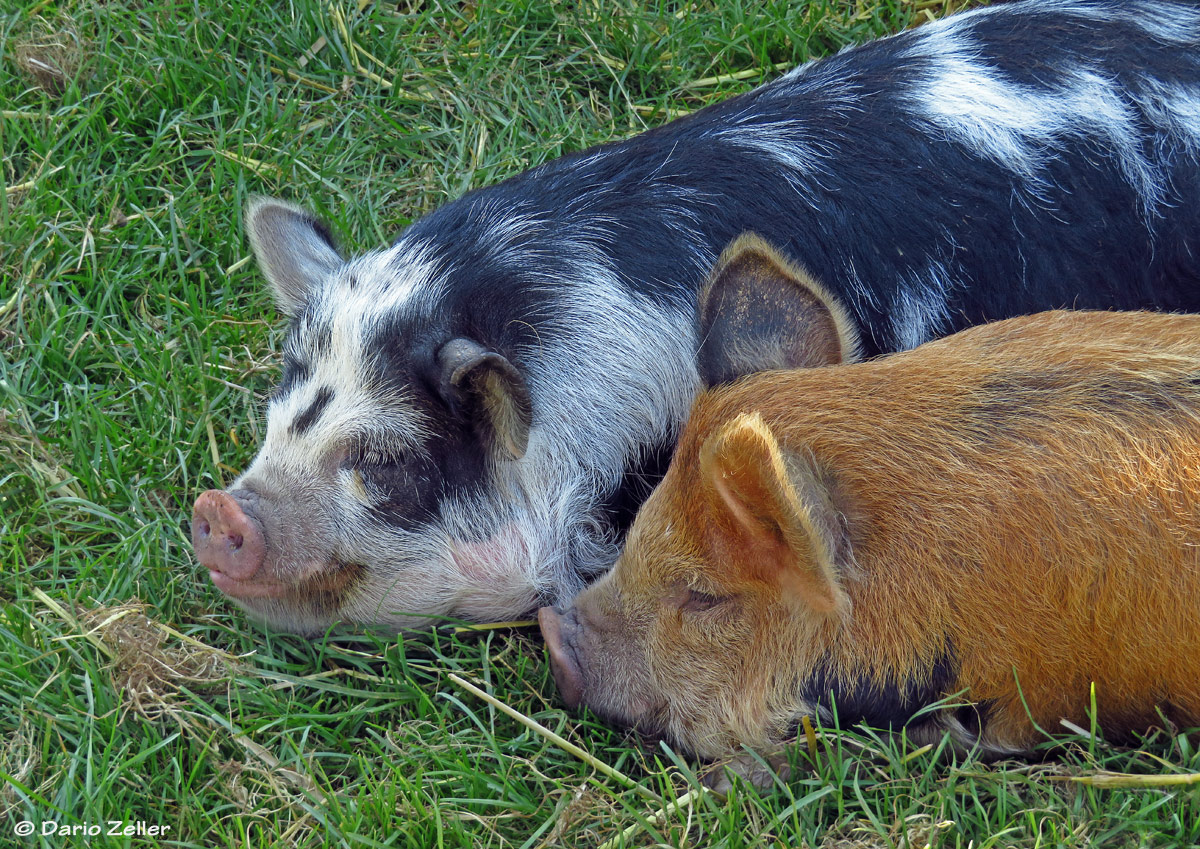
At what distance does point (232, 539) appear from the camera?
3.96 meters

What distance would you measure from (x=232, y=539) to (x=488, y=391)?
2.92 ft

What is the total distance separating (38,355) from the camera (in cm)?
500

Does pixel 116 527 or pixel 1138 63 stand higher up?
pixel 1138 63

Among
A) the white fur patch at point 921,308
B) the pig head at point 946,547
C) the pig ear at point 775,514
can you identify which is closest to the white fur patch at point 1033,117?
the white fur patch at point 921,308

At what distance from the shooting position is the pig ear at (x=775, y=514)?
3135 millimetres

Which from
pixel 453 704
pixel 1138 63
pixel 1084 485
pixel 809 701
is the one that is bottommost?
pixel 453 704

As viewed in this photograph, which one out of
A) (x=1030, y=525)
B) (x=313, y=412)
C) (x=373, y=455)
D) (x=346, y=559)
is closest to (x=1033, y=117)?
(x=1030, y=525)

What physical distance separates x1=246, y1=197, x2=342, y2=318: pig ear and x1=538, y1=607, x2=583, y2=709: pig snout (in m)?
1.47

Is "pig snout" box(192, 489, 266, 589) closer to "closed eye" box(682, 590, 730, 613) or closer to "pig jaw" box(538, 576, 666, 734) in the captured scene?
"pig jaw" box(538, 576, 666, 734)

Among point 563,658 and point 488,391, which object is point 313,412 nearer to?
point 488,391

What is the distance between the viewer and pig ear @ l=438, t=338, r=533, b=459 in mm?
3746

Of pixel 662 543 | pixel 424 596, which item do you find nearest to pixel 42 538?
pixel 424 596

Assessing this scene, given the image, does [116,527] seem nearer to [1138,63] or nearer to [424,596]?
[424,596]

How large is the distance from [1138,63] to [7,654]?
13.1ft
